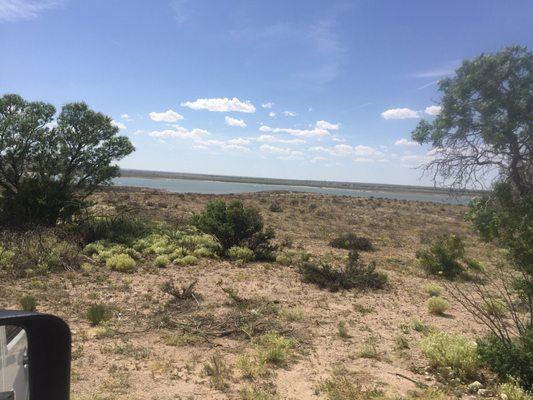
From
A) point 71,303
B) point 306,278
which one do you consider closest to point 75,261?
point 71,303

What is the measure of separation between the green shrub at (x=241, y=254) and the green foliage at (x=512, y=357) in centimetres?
866

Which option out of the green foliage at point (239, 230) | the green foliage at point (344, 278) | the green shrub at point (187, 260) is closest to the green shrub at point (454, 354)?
the green foliage at point (344, 278)

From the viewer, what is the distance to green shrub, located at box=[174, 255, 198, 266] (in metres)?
12.5

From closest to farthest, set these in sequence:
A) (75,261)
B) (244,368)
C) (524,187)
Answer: (244,368) < (524,187) < (75,261)

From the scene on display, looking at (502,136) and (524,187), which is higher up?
(502,136)

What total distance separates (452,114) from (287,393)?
283 inches

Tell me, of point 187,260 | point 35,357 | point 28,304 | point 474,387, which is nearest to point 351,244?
point 187,260

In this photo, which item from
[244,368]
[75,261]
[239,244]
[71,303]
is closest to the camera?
[244,368]

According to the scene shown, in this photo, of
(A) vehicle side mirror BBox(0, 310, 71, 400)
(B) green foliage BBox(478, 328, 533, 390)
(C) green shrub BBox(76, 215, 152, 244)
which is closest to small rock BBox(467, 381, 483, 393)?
(B) green foliage BBox(478, 328, 533, 390)

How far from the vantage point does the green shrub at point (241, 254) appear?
13.6 meters

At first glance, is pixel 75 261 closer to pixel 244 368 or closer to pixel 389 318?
pixel 244 368

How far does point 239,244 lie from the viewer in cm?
1464

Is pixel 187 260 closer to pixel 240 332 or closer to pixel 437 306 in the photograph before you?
pixel 240 332

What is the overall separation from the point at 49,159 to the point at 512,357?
661 inches
